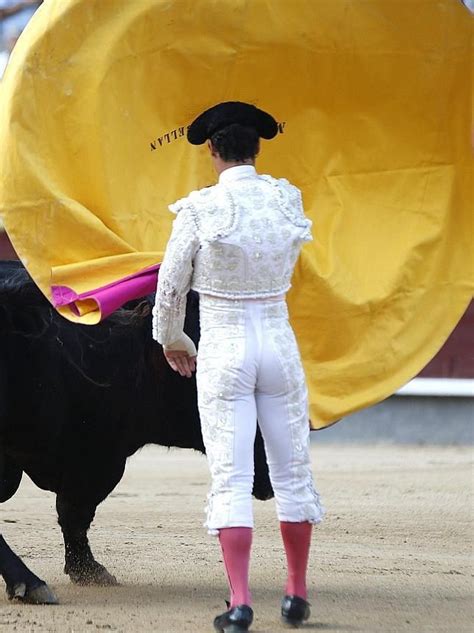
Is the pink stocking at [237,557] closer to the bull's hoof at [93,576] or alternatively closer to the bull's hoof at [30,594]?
the bull's hoof at [30,594]

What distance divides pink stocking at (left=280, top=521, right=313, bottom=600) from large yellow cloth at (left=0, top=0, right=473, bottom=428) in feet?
1.80

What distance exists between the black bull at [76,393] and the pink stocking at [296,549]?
55 centimetres

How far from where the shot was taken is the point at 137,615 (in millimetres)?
4016

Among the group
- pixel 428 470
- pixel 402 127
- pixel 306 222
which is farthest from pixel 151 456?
pixel 306 222

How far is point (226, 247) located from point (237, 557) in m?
0.75

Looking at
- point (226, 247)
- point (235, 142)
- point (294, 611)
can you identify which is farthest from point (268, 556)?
point (235, 142)

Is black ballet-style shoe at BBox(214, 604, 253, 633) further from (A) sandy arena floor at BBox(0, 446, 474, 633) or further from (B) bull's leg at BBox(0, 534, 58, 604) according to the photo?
(B) bull's leg at BBox(0, 534, 58, 604)

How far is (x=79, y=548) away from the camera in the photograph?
4.65m

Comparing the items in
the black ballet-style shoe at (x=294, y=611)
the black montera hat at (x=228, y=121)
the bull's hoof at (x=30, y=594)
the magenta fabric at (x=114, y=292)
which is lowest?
the bull's hoof at (x=30, y=594)

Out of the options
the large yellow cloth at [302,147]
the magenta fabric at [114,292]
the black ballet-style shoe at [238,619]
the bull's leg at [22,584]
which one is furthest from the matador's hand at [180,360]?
the bull's leg at [22,584]

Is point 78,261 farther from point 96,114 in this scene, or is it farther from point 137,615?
point 137,615

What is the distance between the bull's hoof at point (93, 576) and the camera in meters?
4.57

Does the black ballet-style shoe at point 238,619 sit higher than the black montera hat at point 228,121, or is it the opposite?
the black montera hat at point 228,121

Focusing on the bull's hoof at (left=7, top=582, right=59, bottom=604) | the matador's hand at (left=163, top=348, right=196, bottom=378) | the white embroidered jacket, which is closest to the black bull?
the bull's hoof at (left=7, top=582, right=59, bottom=604)
